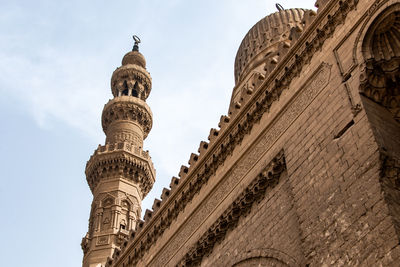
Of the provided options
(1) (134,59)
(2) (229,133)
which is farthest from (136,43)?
(2) (229,133)

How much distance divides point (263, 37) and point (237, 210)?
9003mm

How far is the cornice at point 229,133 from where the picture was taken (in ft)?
25.9

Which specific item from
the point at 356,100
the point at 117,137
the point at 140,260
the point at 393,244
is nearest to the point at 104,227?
the point at 117,137

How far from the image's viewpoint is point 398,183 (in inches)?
226

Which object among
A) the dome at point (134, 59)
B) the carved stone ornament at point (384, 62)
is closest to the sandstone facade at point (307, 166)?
the carved stone ornament at point (384, 62)

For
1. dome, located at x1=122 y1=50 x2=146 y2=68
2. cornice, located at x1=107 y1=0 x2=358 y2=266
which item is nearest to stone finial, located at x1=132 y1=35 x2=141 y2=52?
dome, located at x1=122 y1=50 x2=146 y2=68

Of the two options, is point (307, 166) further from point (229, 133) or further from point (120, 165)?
point (120, 165)

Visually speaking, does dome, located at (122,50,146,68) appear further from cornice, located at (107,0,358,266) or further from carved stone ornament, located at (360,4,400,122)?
carved stone ornament, located at (360,4,400,122)

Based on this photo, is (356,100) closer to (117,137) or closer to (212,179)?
(212,179)

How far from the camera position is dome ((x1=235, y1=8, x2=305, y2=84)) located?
15844mm

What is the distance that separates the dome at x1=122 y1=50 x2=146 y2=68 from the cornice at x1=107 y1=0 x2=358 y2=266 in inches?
464

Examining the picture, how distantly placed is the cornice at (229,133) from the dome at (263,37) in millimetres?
6346

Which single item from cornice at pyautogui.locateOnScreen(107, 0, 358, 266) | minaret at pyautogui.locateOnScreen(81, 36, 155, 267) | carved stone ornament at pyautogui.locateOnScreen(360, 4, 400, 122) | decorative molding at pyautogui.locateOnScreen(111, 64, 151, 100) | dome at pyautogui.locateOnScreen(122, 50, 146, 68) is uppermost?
dome at pyautogui.locateOnScreen(122, 50, 146, 68)

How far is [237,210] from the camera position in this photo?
823 centimetres
